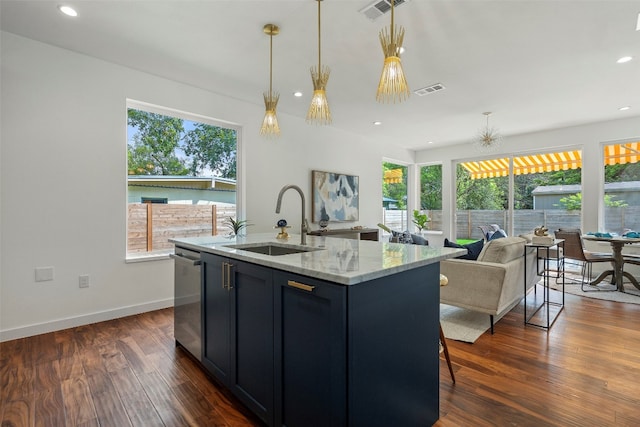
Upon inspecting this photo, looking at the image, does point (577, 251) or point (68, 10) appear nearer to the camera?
point (68, 10)

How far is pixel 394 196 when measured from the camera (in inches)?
295

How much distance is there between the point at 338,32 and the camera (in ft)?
8.93

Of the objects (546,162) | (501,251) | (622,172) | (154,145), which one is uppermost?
(546,162)

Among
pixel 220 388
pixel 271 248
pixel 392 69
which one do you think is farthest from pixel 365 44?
pixel 220 388

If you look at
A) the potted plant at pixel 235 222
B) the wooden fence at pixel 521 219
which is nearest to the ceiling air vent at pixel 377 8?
the potted plant at pixel 235 222

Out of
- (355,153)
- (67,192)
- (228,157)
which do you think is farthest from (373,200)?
(67,192)

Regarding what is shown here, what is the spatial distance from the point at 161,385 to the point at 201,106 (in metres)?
3.22

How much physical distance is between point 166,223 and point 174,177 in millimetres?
584

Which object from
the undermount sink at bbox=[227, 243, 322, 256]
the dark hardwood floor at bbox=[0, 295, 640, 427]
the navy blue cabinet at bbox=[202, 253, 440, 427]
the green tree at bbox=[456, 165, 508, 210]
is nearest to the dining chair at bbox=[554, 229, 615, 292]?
the dark hardwood floor at bbox=[0, 295, 640, 427]

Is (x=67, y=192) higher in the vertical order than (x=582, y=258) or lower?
higher

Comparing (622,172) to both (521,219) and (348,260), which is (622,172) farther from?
(348,260)

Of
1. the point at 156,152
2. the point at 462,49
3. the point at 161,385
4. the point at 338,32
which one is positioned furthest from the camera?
the point at 156,152

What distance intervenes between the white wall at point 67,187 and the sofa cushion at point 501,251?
3.52m

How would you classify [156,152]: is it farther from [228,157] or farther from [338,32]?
[338,32]
